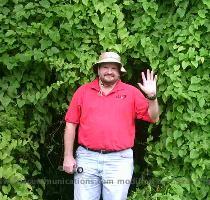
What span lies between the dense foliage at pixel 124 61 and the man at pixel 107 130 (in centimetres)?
41

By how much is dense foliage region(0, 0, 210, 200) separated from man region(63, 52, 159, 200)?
1.34 feet

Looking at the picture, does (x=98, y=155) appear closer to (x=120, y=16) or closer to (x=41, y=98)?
(x=41, y=98)

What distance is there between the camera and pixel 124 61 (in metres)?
4.62

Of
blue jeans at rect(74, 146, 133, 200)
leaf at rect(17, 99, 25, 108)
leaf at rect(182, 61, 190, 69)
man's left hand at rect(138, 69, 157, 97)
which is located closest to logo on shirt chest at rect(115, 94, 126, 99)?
man's left hand at rect(138, 69, 157, 97)

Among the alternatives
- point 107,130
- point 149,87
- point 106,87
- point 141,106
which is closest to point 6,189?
point 107,130

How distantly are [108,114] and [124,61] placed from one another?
32.8 inches

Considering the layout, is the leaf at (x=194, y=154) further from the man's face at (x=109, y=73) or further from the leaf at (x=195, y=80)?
the man's face at (x=109, y=73)

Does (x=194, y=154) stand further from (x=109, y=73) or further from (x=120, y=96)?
(x=109, y=73)

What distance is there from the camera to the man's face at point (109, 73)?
158 inches

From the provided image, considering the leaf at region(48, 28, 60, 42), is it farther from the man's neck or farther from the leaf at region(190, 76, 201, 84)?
the leaf at region(190, 76, 201, 84)

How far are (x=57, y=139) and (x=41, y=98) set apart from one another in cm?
74

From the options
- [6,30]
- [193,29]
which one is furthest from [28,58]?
[193,29]

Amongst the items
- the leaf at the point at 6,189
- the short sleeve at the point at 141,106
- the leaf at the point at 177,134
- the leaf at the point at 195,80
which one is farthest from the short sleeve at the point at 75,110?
the leaf at the point at 195,80

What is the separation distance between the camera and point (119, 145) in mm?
3965
